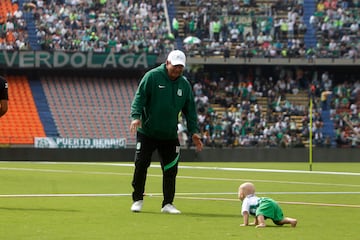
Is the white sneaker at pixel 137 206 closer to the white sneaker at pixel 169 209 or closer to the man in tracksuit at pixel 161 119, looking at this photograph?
the man in tracksuit at pixel 161 119

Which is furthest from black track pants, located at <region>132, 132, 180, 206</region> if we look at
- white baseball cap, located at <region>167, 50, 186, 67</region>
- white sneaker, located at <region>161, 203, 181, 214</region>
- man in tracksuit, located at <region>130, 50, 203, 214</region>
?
white baseball cap, located at <region>167, 50, 186, 67</region>

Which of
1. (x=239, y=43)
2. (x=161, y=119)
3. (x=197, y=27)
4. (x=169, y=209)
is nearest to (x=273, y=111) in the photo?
(x=239, y=43)

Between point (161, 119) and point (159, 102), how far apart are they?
24 centimetres

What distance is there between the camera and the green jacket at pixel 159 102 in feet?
46.4

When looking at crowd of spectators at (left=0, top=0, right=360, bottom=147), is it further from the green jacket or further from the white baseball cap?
the white baseball cap

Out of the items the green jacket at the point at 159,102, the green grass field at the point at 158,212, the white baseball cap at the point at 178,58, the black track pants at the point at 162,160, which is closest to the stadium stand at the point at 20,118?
the green grass field at the point at 158,212

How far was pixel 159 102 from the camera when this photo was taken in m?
14.2

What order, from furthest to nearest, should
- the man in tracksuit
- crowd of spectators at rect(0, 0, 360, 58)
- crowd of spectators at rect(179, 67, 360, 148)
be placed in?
crowd of spectators at rect(0, 0, 360, 58) → crowd of spectators at rect(179, 67, 360, 148) → the man in tracksuit

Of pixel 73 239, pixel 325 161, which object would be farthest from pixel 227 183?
pixel 325 161

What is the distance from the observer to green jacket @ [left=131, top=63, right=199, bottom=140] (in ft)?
46.4

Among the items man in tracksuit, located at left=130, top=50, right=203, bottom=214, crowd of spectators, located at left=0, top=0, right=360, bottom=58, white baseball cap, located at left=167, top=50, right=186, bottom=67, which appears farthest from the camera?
crowd of spectators, located at left=0, top=0, right=360, bottom=58

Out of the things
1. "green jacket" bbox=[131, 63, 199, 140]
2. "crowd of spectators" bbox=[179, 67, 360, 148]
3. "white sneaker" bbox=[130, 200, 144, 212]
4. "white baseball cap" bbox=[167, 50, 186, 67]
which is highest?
"white baseball cap" bbox=[167, 50, 186, 67]

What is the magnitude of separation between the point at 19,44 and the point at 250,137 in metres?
13.1

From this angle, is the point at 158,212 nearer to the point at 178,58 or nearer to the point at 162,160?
the point at 162,160
